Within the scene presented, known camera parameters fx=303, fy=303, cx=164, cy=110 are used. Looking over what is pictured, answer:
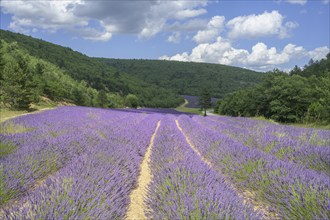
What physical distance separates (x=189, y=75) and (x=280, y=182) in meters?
151

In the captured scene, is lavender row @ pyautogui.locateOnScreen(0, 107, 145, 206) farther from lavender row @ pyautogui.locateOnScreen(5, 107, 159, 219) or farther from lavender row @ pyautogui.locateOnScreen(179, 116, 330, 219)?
lavender row @ pyautogui.locateOnScreen(179, 116, 330, 219)

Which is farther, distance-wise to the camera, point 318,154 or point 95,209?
point 318,154

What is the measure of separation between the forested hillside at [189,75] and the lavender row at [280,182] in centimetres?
11893

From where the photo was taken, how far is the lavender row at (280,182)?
3.01 metres

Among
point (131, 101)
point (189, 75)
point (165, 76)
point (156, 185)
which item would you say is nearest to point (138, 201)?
point (156, 185)

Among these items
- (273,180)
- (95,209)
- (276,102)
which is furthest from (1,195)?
(276,102)

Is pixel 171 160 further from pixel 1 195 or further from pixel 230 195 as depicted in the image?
pixel 1 195

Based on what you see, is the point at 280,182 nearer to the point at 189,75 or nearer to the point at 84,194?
the point at 84,194

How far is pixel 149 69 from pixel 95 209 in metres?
158

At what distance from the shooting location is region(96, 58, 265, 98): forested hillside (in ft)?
449

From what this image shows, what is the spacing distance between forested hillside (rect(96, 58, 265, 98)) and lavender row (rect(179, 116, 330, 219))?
118925mm

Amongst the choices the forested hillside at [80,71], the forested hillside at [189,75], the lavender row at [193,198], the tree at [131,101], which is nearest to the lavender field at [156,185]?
the lavender row at [193,198]

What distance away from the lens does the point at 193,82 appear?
146m

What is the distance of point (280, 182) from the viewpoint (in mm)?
3836
